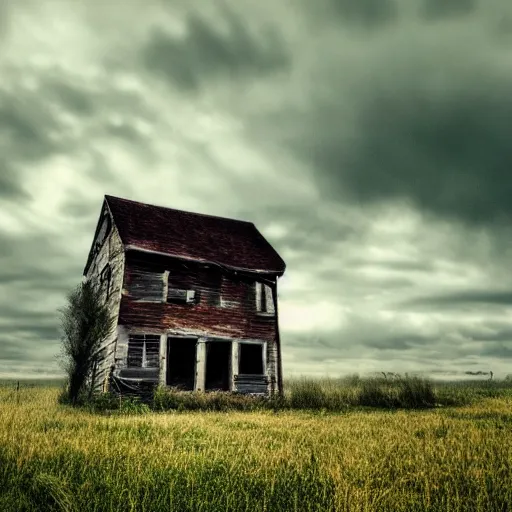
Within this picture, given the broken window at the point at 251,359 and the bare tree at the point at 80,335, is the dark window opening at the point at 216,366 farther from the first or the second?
the bare tree at the point at 80,335

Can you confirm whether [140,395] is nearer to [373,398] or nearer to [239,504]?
[373,398]

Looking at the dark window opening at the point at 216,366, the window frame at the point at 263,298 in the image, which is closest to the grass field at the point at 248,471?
the window frame at the point at 263,298

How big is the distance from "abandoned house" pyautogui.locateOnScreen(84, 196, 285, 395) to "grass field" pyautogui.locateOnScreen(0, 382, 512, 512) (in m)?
9.00

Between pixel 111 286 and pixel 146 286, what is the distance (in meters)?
2.22

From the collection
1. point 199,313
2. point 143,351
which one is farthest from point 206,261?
point 143,351

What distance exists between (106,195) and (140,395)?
990cm

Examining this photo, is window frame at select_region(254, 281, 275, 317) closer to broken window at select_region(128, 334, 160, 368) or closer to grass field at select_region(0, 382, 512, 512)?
broken window at select_region(128, 334, 160, 368)

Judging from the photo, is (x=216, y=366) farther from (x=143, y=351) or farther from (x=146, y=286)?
(x=146, y=286)

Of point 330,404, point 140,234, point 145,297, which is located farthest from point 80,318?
point 330,404

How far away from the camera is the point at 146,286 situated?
18.4 metres

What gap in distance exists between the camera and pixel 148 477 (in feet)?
15.1

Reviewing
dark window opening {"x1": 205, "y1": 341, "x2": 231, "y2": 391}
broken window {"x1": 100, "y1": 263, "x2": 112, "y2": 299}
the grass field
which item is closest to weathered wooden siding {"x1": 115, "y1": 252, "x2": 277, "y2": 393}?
broken window {"x1": 100, "y1": 263, "x2": 112, "y2": 299}

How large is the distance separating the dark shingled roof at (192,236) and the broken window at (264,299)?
0.90 m

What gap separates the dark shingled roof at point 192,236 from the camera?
1925cm
